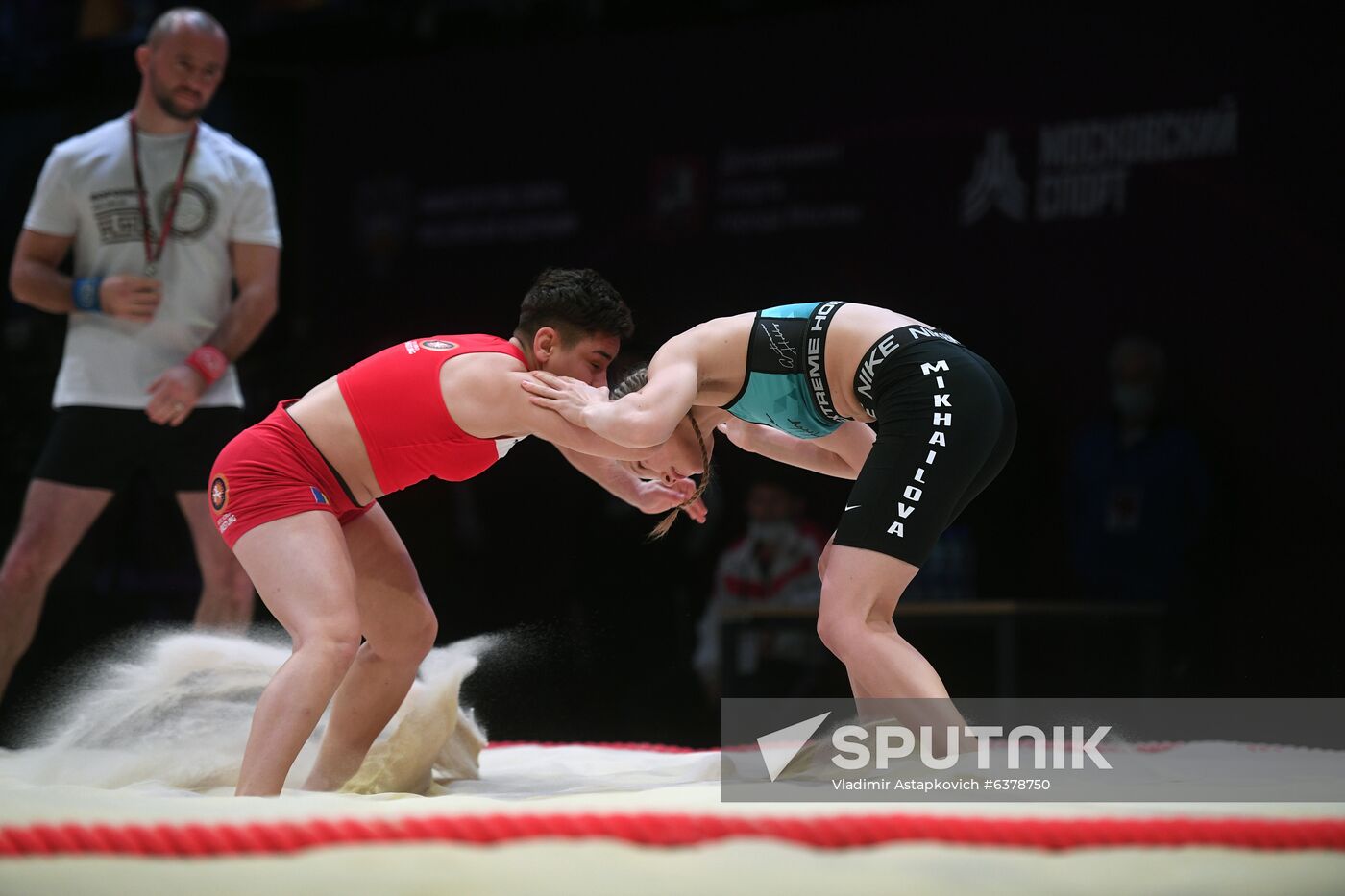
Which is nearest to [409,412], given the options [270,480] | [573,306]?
[270,480]

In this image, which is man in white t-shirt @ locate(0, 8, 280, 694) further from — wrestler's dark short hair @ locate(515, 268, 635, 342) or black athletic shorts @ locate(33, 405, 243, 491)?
wrestler's dark short hair @ locate(515, 268, 635, 342)

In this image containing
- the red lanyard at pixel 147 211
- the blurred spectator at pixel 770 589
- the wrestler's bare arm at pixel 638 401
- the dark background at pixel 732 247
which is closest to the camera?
the wrestler's bare arm at pixel 638 401

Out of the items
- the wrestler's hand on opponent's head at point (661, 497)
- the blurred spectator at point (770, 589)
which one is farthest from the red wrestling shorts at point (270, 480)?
the blurred spectator at point (770, 589)

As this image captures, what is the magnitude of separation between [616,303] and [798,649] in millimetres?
2803

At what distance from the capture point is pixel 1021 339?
5656mm

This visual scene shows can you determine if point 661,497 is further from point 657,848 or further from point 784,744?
point 657,848

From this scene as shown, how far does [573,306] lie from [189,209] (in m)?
1.68

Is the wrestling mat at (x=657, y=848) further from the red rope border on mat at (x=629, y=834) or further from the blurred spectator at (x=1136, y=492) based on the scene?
the blurred spectator at (x=1136, y=492)

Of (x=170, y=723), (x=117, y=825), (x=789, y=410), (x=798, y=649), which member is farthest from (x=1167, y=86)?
(x=117, y=825)

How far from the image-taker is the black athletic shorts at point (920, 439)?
2.82 metres

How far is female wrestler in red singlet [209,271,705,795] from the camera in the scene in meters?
2.67

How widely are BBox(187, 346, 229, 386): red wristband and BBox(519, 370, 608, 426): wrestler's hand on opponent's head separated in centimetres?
142

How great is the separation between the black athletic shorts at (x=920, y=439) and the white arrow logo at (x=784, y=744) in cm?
77

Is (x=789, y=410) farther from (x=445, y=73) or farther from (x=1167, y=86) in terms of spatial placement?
(x=445, y=73)
